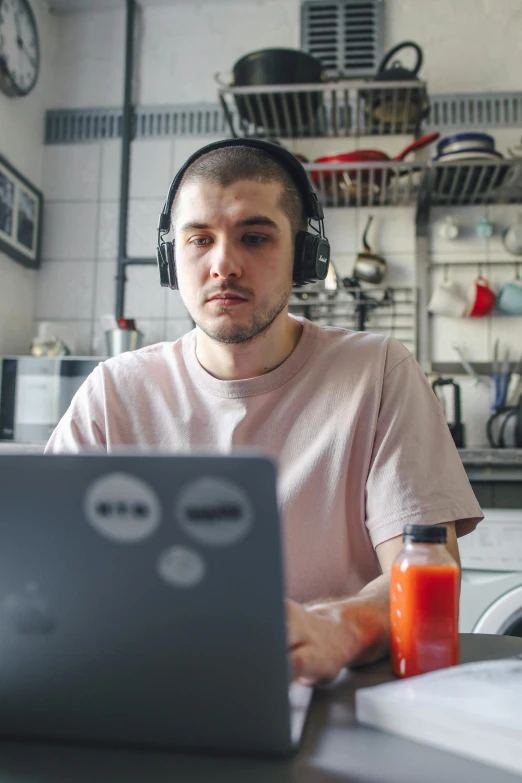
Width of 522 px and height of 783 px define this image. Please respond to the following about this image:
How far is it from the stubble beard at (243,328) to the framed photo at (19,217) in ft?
5.71

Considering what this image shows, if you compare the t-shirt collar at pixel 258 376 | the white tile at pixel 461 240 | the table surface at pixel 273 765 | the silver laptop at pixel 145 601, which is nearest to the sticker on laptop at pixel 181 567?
the silver laptop at pixel 145 601

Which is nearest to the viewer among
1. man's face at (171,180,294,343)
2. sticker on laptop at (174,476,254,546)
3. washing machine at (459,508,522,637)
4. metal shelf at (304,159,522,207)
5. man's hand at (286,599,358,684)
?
sticker on laptop at (174,476,254,546)

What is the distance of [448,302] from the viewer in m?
2.54

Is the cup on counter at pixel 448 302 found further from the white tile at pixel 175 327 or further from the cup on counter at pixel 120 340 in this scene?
the cup on counter at pixel 120 340

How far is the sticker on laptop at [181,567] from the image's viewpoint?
1.18ft

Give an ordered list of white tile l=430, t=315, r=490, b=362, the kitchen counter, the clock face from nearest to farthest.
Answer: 1. the kitchen counter
2. the clock face
3. white tile l=430, t=315, r=490, b=362

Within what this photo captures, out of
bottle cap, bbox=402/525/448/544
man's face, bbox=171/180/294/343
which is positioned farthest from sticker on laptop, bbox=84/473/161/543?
man's face, bbox=171/180/294/343

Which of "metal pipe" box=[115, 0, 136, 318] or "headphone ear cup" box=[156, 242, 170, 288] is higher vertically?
"metal pipe" box=[115, 0, 136, 318]

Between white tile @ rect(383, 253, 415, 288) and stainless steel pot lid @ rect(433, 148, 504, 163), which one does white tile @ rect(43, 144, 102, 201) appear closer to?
white tile @ rect(383, 253, 415, 288)

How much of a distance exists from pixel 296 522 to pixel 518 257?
2.02m

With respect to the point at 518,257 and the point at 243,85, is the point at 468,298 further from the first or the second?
the point at 243,85

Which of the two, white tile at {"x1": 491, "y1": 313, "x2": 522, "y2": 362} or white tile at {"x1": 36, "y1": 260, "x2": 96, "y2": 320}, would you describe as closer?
white tile at {"x1": 491, "y1": 313, "x2": 522, "y2": 362}

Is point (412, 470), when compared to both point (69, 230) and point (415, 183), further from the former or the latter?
point (69, 230)

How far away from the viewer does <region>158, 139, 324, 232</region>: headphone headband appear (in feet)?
3.43
